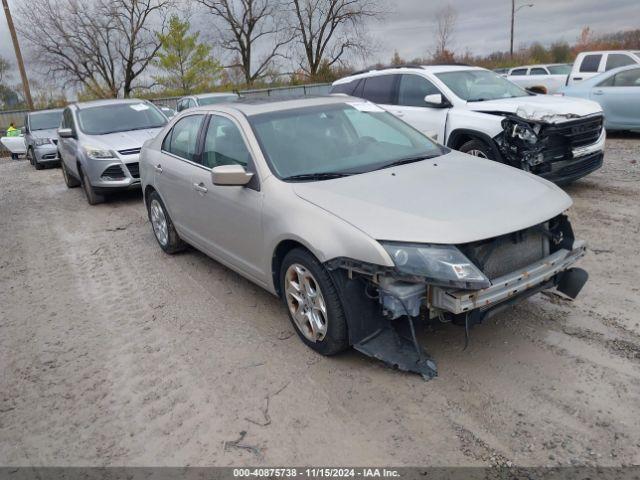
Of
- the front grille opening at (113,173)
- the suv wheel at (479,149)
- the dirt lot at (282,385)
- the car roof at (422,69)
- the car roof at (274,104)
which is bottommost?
the dirt lot at (282,385)

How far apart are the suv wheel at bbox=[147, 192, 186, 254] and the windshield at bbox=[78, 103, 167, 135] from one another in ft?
13.4

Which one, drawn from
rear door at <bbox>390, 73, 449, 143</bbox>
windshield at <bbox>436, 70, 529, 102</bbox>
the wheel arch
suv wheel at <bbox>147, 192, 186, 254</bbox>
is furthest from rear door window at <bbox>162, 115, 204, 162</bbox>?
windshield at <bbox>436, 70, 529, 102</bbox>

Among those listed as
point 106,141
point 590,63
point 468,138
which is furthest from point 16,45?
point 468,138

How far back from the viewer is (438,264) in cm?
292

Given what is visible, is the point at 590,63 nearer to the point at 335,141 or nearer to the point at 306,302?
the point at 335,141

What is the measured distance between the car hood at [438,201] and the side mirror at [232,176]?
0.49 meters

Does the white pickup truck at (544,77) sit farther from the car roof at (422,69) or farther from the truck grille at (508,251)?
the truck grille at (508,251)

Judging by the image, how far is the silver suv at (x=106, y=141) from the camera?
871 centimetres

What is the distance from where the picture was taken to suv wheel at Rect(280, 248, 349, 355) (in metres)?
3.27

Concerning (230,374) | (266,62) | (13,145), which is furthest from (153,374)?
(266,62)


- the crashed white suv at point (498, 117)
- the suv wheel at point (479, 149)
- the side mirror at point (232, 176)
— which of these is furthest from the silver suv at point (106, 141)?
the side mirror at point (232, 176)

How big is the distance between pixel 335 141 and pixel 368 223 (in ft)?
4.37

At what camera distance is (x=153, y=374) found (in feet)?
11.7

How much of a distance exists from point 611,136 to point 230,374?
38.4 feet
